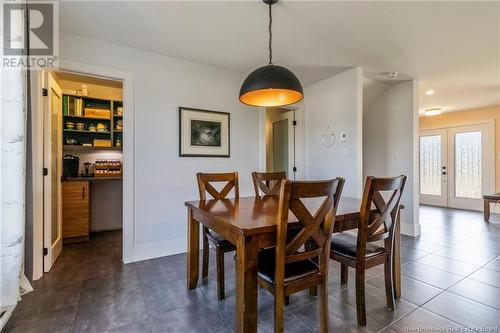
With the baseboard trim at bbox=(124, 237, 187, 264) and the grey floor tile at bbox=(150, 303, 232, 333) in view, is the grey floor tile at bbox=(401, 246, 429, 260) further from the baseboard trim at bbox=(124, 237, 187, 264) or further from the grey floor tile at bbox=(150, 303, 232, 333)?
the baseboard trim at bbox=(124, 237, 187, 264)

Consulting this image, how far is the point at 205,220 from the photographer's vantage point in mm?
1775

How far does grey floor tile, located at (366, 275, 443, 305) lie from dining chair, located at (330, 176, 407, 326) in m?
0.30

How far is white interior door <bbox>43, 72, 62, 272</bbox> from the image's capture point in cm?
246

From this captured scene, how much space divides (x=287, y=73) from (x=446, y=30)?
190 centimetres

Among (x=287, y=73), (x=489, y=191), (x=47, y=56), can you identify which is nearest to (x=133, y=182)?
(x=47, y=56)

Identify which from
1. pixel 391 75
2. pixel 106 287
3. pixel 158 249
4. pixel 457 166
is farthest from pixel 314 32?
pixel 457 166

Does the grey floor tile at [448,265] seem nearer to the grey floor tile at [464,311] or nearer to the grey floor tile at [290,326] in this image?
the grey floor tile at [464,311]

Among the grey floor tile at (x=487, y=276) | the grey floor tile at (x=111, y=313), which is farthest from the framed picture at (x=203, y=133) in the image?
the grey floor tile at (x=487, y=276)

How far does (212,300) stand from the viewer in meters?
1.97

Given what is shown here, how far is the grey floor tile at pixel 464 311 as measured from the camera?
1646mm

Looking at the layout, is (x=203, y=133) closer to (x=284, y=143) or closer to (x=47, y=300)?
(x=284, y=143)

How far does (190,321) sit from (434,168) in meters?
7.07

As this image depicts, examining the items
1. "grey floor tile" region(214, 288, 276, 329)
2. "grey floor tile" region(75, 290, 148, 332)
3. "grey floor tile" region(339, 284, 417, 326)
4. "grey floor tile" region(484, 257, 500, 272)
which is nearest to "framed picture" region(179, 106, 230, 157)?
"grey floor tile" region(75, 290, 148, 332)

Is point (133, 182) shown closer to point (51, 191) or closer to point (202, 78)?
point (51, 191)
